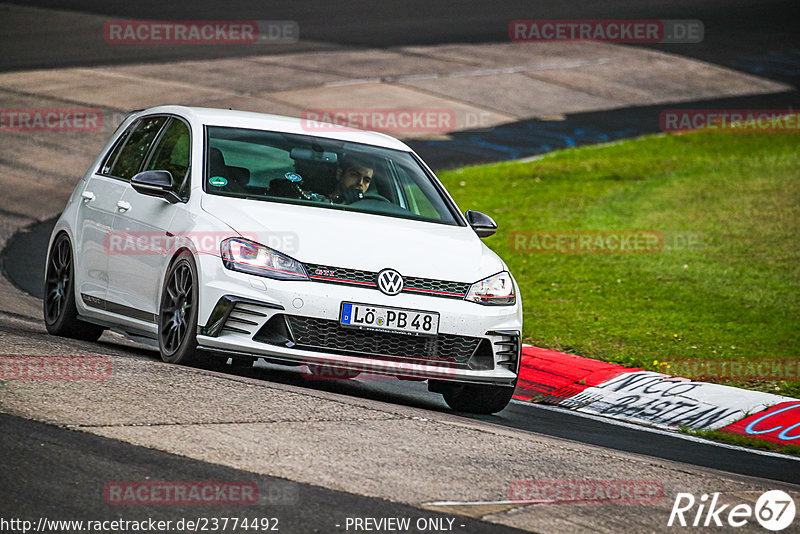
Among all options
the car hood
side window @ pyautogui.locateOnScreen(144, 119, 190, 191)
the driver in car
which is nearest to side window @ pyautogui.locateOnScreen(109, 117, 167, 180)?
side window @ pyautogui.locateOnScreen(144, 119, 190, 191)

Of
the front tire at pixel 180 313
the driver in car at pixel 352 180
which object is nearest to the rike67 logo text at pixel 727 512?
the front tire at pixel 180 313

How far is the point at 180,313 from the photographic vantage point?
7.74 m

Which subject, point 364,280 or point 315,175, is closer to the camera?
point 364,280

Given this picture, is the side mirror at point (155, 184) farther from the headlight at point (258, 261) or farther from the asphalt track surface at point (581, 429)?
the asphalt track surface at point (581, 429)

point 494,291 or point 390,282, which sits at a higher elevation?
point 390,282

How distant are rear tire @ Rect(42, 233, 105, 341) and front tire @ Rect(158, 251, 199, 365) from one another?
1.54 meters

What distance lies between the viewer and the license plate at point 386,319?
7379mm

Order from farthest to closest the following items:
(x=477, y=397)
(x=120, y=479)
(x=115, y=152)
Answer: (x=115, y=152)
(x=477, y=397)
(x=120, y=479)

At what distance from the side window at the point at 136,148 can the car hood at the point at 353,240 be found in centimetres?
135

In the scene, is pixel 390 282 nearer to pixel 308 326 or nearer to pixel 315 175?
pixel 308 326

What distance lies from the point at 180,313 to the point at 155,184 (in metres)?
0.88

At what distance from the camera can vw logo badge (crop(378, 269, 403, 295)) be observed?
746 centimetres

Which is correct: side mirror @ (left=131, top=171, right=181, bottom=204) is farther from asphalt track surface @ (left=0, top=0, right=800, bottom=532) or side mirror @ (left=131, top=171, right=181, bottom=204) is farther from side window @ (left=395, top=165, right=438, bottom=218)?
side window @ (left=395, top=165, right=438, bottom=218)

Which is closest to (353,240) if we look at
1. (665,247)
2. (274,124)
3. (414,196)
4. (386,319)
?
(386,319)
